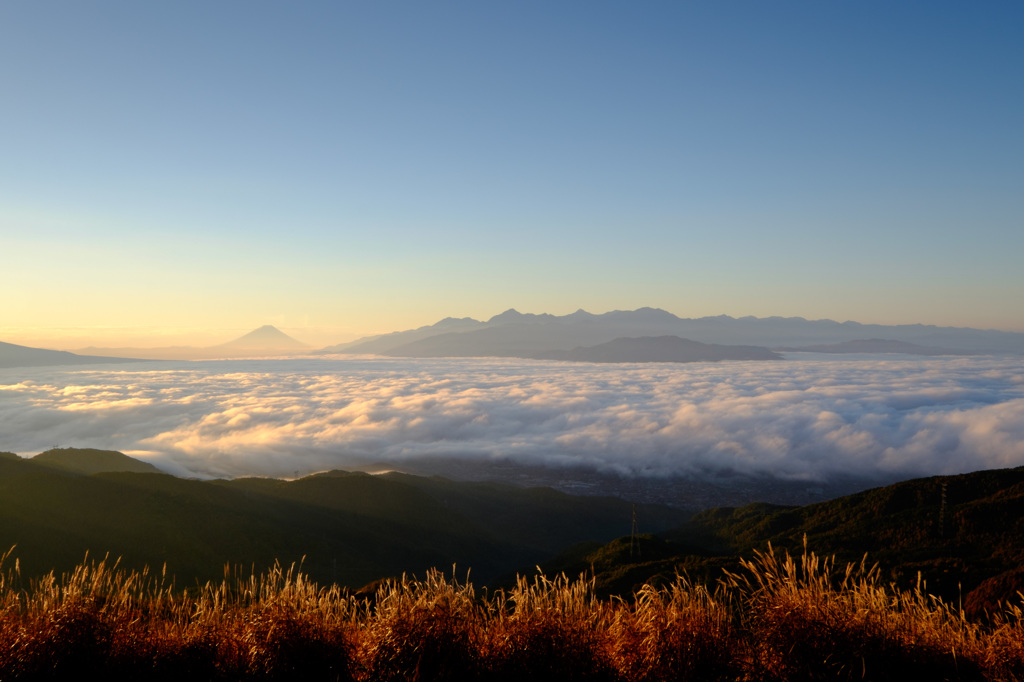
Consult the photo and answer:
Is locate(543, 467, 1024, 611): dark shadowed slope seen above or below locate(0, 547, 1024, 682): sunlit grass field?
below

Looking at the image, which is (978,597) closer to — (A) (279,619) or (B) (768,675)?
(B) (768,675)

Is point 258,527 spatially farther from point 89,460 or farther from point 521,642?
point 521,642

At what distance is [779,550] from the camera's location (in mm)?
73375

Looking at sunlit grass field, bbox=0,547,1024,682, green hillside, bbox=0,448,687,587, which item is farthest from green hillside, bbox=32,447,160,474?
sunlit grass field, bbox=0,547,1024,682

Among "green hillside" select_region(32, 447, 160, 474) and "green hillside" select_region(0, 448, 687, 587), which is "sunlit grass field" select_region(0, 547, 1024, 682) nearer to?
"green hillside" select_region(0, 448, 687, 587)

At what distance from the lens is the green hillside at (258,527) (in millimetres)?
68312

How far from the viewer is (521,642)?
9367 mm

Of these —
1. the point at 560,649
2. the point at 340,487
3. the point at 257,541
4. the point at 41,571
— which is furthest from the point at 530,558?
the point at 560,649

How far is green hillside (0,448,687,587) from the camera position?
224ft

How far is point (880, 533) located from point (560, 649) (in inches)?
3379

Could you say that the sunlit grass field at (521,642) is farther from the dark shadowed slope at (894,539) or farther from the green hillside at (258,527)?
the dark shadowed slope at (894,539)

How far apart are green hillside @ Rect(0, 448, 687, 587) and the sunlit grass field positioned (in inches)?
1241

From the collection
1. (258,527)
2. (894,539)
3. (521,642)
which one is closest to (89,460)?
(258,527)

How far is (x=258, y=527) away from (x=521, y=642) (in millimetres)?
89030
